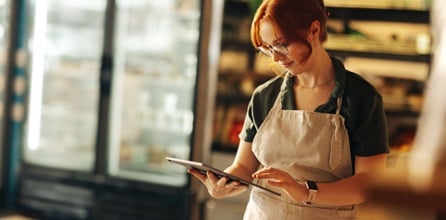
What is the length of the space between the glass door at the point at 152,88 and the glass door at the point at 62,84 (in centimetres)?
21

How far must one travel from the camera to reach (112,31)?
14.5 feet

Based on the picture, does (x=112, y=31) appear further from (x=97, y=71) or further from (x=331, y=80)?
(x=331, y=80)


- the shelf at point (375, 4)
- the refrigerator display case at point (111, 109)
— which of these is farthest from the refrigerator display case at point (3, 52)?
the shelf at point (375, 4)

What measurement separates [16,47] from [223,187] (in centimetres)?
388

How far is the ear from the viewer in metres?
1.34

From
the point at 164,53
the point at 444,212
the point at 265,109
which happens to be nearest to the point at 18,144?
the point at 164,53

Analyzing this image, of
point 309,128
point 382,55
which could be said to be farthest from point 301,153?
point 382,55

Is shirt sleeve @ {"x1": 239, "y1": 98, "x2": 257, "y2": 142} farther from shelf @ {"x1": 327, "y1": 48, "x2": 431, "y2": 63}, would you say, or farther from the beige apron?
shelf @ {"x1": 327, "y1": 48, "x2": 431, "y2": 63}

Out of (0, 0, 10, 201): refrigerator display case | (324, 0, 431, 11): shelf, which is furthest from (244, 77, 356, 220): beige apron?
(0, 0, 10, 201): refrigerator display case

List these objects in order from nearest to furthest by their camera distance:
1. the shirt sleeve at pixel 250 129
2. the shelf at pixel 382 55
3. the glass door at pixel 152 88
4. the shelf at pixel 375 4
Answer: the shirt sleeve at pixel 250 129
the shelf at pixel 382 55
the shelf at pixel 375 4
the glass door at pixel 152 88

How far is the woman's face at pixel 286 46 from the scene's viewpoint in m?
1.33

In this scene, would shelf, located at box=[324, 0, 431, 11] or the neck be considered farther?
shelf, located at box=[324, 0, 431, 11]

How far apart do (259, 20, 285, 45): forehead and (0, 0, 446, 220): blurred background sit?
226 cm

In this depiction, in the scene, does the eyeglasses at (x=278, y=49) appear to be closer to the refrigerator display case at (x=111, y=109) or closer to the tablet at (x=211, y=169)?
the tablet at (x=211, y=169)
